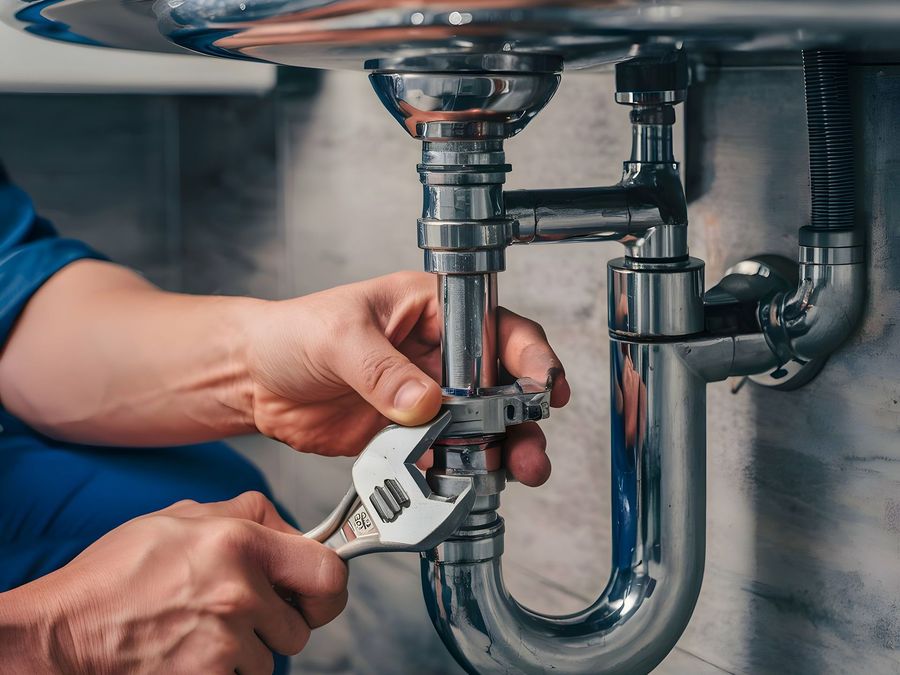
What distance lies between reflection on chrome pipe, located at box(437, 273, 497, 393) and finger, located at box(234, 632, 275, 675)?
0.15 m

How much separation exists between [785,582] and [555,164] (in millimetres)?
333

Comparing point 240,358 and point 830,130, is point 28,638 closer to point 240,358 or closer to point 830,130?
point 240,358

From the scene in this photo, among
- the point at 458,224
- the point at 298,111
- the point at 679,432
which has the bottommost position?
the point at 679,432

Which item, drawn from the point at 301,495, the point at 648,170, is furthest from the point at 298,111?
the point at 648,170

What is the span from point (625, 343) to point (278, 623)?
210mm

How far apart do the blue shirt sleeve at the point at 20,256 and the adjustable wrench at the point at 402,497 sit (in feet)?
1.06

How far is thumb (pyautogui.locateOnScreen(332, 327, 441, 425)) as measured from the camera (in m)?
0.41

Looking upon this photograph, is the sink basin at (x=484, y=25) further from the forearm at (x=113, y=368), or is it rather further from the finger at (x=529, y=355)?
the forearm at (x=113, y=368)

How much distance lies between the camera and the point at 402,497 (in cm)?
41

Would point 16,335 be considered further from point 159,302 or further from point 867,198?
point 867,198

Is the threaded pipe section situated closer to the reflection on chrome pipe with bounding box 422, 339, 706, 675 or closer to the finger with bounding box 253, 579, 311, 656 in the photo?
the reflection on chrome pipe with bounding box 422, 339, 706, 675

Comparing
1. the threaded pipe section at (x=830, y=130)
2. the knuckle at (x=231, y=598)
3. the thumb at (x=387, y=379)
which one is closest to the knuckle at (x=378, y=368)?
the thumb at (x=387, y=379)

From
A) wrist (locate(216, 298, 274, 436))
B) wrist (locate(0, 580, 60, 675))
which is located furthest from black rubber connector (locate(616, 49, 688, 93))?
wrist (locate(0, 580, 60, 675))

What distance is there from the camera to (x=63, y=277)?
652mm
